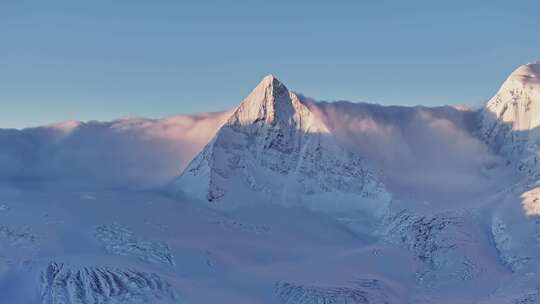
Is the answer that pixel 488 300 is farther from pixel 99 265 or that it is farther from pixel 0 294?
pixel 0 294

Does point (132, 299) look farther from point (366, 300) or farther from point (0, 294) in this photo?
point (366, 300)

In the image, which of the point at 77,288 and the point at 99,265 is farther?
the point at 99,265

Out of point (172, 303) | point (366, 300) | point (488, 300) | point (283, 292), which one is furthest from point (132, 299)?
point (488, 300)

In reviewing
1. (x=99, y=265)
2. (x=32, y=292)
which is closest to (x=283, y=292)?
(x=99, y=265)

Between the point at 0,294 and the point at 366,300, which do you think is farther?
the point at 366,300

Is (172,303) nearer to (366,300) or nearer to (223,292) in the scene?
(223,292)

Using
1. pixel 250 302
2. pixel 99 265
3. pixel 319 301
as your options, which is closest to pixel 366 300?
pixel 319 301

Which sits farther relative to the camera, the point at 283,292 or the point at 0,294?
the point at 283,292
